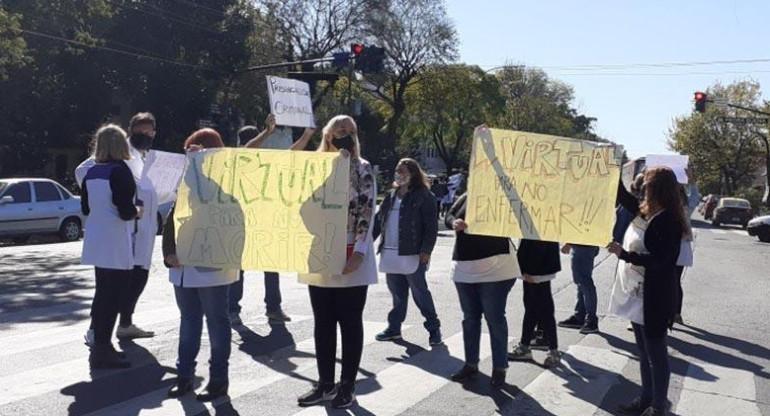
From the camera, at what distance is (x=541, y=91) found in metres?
85.4

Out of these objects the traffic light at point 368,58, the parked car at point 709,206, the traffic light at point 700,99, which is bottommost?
the parked car at point 709,206

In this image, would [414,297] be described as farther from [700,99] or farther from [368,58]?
[700,99]

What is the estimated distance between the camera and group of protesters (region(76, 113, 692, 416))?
554cm

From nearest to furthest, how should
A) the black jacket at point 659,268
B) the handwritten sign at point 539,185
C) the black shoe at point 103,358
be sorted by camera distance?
the black jacket at point 659,268 < the handwritten sign at point 539,185 < the black shoe at point 103,358

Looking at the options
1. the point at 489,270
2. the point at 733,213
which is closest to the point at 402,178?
the point at 489,270

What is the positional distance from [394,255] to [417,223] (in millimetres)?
528

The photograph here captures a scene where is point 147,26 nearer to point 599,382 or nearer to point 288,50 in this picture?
point 288,50

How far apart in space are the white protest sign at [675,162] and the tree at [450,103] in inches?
1806

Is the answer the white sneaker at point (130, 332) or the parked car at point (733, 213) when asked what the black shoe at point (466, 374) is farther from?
the parked car at point (733, 213)

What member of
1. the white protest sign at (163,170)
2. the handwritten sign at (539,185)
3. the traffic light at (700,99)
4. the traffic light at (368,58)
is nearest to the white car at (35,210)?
the traffic light at (368,58)

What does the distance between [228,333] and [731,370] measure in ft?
14.7

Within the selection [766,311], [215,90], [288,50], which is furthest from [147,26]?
[766,311]

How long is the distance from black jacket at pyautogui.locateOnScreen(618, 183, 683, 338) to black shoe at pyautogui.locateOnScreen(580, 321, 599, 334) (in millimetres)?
3559

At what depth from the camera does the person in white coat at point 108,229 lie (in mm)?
6645
